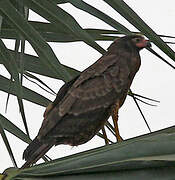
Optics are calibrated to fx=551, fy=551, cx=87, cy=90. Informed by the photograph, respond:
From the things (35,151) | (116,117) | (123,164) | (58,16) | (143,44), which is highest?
(143,44)

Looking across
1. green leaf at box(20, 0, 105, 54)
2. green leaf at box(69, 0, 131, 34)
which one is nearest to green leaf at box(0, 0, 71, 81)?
green leaf at box(20, 0, 105, 54)

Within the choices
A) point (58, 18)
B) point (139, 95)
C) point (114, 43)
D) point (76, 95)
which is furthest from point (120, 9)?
point (114, 43)

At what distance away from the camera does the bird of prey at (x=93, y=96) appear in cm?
221

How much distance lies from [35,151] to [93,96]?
2.33 ft

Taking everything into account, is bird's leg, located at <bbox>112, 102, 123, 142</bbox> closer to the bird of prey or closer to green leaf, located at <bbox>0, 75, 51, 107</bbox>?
the bird of prey

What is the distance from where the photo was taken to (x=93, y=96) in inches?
98.7

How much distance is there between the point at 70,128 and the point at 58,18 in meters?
0.55

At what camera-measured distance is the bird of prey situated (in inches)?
87.1

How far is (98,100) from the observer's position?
2473 mm

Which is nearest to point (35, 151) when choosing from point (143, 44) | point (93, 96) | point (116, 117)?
point (116, 117)

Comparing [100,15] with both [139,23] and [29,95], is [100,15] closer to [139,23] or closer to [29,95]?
[139,23]

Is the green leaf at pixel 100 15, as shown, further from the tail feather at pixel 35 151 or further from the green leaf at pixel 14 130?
the green leaf at pixel 14 130

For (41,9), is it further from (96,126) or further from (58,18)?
(96,126)

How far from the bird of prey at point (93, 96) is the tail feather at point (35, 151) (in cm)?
14
